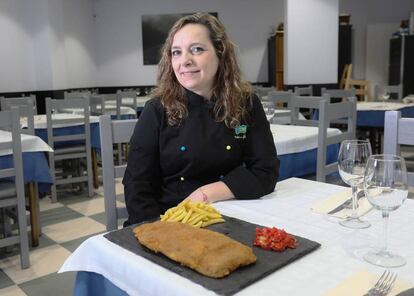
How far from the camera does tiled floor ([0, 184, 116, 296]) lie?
8.04ft

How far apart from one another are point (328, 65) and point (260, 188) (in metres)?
6.29

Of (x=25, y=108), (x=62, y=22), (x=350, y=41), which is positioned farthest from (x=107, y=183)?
(x=350, y=41)

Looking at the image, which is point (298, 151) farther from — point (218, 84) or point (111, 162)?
point (111, 162)

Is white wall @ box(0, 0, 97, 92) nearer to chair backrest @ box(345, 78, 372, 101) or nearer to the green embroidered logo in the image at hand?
chair backrest @ box(345, 78, 372, 101)

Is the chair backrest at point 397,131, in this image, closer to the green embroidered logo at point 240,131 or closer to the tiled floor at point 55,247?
the green embroidered logo at point 240,131

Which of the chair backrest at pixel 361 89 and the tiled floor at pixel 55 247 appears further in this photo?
the chair backrest at pixel 361 89

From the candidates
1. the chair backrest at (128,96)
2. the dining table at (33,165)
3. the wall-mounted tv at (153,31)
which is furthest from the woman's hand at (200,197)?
the wall-mounted tv at (153,31)

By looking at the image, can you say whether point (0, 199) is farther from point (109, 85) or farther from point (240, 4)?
point (240, 4)

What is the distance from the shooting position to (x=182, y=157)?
1.44m

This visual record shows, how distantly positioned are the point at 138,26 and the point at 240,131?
26.8 ft

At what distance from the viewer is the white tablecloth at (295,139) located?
7.84 ft

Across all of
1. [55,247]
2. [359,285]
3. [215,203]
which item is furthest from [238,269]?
[55,247]

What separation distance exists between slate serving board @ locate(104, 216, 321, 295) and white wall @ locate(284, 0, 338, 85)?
6299 millimetres

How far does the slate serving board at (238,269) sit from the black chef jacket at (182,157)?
383 mm
